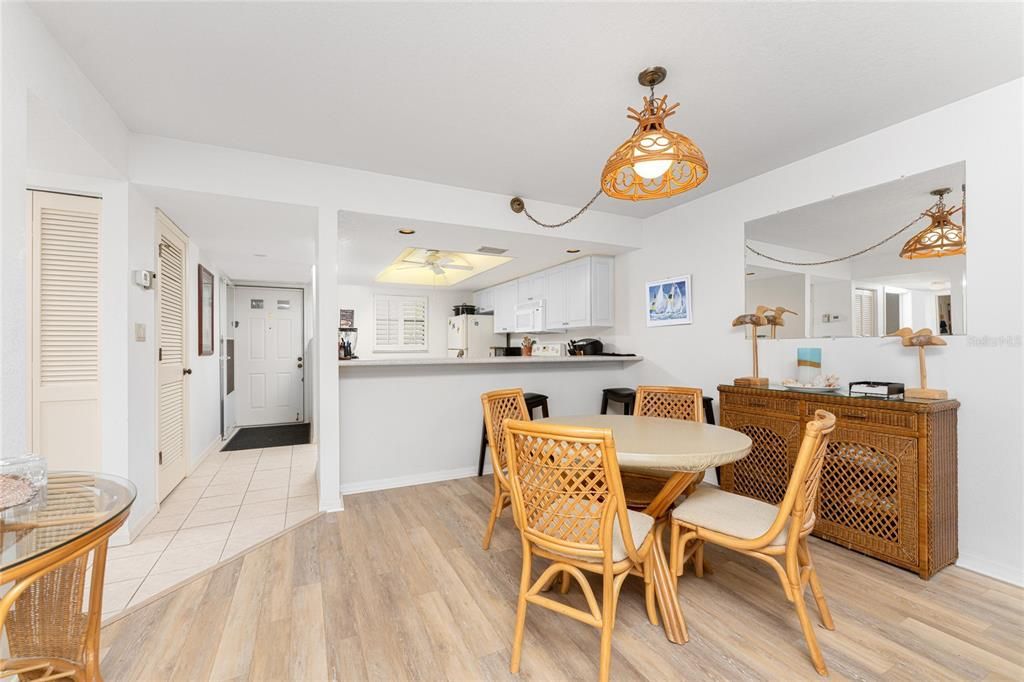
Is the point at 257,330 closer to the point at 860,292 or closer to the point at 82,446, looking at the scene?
the point at 82,446

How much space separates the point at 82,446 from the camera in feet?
8.04

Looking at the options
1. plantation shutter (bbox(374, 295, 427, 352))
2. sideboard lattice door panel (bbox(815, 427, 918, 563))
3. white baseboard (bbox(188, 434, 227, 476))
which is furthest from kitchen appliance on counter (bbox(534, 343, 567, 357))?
white baseboard (bbox(188, 434, 227, 476))

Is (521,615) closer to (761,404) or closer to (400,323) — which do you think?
(761,404)

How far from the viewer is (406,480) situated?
3555 mm

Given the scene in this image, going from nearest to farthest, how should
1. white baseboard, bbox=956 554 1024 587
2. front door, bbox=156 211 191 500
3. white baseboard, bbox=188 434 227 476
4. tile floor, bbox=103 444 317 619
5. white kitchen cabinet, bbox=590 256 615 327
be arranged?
white baseboard, bbox=956 554 1024 587
tile floor, bbox=103 444 317 619
front door, bbox=156 211 191 500
white baseboard, bbox=188 434 227 476
white kitchen cabinet, bbox=590 256 615 327

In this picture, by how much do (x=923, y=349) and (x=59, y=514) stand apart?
3552 mm

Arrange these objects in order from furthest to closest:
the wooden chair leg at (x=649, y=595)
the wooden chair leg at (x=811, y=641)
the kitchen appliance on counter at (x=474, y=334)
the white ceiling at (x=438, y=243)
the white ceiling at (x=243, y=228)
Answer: the kitchen appliance on counter at (x=474, y=334)
the white ceiling at (x=438, y=243)
the white ceiling at (x=243, y=228)
the wooden chair leg at (x=649, y=595)
the wooden chair leg at (x=811, y=641)

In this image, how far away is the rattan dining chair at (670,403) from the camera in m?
2.69

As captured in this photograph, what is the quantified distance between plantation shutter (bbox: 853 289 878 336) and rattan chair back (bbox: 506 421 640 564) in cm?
221

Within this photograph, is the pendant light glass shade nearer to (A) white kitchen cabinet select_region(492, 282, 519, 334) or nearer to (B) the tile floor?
(B) the tile floor

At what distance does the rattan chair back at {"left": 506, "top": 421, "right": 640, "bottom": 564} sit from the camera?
1.36 metres

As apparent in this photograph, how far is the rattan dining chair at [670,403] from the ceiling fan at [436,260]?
329 cm

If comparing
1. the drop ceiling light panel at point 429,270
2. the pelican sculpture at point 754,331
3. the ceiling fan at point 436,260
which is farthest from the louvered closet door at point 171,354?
the pelican sculpture at point 754,331

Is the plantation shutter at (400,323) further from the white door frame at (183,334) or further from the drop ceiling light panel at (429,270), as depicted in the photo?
the white door frame at (183,334)
